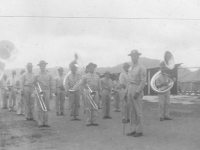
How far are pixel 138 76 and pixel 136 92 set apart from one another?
18.1 inches

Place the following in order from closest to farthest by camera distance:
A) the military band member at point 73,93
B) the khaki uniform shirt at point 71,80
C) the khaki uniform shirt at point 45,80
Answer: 1. the khaki uniform shirt at point 45,80
2. the military band member at point 73,93
3. the khaki uniform shirt at point 71,80

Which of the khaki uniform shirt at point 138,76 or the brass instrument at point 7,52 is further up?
the brass instrument at point 7,52

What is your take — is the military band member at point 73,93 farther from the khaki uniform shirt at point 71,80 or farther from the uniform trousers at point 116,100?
the uniform trousers at point 116,100

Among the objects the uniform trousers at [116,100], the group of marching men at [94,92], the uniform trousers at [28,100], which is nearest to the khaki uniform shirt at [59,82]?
the group of marching men at [94,92]

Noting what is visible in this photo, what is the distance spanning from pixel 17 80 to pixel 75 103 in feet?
14.5

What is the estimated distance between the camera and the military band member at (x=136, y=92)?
7871mm

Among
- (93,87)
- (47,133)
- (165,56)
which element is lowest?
(47,133)

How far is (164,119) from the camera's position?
36.4ft

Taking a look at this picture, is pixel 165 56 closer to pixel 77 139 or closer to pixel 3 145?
pixel 77 139

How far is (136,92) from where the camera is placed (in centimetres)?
785

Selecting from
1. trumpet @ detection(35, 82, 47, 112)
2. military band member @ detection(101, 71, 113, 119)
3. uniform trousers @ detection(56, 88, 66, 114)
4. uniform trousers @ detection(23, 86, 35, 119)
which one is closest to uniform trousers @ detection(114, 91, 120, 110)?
military band member @ detection(101, 71, 113, 119)

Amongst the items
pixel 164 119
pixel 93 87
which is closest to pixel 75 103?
pixel 93 87

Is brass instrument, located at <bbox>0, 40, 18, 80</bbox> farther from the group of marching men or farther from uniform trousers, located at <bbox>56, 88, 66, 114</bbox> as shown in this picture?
uniform trousers, located at <bbox>56, 88, 66, 114</bbox>

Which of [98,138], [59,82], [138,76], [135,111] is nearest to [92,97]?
[135,111]
